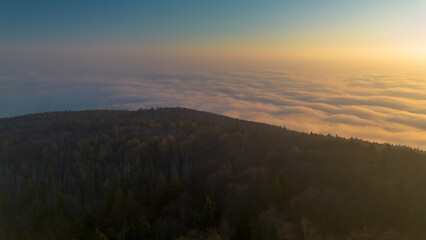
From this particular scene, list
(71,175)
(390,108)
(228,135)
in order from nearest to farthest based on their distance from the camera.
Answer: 1. (71,175)
2. (228,135)
3. (390,108)

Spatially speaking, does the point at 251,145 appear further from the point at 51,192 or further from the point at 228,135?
the point at 51,192

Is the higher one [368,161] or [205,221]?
[368,161]

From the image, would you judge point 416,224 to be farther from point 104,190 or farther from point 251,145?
point 104,190

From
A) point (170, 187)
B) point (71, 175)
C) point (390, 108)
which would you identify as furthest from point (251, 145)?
point (390, 108)

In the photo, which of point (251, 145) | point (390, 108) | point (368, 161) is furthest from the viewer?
point (390, 108)

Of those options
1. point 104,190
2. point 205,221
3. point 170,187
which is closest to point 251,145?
point 170,187

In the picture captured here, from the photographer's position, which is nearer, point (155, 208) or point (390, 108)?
point (155, 208)
